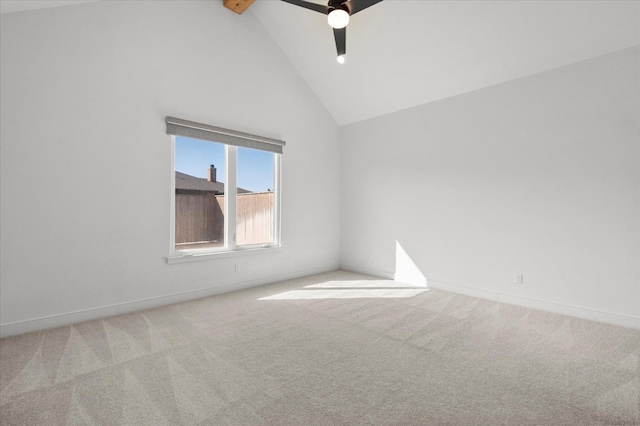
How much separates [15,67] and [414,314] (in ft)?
14.1

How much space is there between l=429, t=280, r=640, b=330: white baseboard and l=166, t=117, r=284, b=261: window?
2.56 meters

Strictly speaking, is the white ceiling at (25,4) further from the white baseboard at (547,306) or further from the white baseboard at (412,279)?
the white baseboard at (547,306)

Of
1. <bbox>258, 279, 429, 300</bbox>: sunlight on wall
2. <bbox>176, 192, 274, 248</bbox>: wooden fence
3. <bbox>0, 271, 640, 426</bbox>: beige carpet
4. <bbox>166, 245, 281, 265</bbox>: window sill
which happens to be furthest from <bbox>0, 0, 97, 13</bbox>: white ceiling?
<bbox>258, 279, 429, 300</bbox>: sunlight on wall

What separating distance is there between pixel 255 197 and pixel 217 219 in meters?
0.66

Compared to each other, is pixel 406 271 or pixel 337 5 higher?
pixel 337 5

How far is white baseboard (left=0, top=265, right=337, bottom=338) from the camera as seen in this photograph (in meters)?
2.67

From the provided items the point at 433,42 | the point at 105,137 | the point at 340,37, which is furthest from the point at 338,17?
the point at 105,137

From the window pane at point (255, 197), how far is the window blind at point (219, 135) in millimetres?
174

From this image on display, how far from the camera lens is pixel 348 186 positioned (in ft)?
17.8

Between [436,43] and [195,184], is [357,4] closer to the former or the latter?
[436,43]

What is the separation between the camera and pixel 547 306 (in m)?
3.38

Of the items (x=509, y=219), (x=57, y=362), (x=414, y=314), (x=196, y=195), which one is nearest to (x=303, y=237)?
(x=196, y=195)

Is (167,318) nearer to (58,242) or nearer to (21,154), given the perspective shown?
(58,242)

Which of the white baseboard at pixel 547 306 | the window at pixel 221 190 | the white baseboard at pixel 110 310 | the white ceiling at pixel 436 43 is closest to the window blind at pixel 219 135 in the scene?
the window at pixel 221 190
